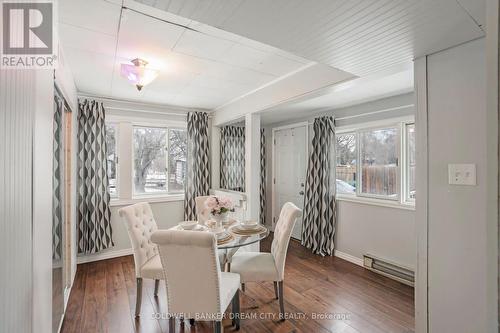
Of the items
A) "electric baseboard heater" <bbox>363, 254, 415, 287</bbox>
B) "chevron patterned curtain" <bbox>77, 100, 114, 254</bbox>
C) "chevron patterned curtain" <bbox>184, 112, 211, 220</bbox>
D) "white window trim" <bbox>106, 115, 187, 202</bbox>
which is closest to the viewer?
"electric baseboard heater" <bbox>363, 254, 415, 287</bbox>

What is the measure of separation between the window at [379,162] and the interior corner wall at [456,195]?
5.35 feet

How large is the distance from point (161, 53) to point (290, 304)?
2.65 m

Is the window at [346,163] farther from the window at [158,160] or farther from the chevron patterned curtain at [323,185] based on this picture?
the window at [158,160]

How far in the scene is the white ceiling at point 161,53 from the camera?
162 cm

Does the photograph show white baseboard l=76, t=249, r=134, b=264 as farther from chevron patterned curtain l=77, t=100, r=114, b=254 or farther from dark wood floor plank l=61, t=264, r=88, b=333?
dark wood floor plank l=61, t=264, r=88, b=333

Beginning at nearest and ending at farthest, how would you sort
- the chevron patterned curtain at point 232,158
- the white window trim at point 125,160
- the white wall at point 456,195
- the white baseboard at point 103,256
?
1. the white wall at point 456,195
2. the white baseboard at point 103,256
3. the white window trim at point 125,160
4. the chevron patterned curtain at point 232,158

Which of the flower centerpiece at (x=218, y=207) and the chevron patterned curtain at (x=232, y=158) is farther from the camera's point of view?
the chevron patterned curtain at (x=232, y=158)

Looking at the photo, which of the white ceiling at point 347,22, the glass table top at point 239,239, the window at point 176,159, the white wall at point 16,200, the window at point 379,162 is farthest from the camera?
the window at point 176,159

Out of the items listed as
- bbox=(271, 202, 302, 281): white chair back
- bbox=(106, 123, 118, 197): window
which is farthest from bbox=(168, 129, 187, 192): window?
bbox=(271, 202, 302, 281): white chair back

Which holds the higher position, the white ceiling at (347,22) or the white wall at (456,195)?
the white ceiling at (347,22)

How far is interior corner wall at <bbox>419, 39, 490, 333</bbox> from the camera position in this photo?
1.44m

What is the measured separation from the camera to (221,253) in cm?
Result: 254

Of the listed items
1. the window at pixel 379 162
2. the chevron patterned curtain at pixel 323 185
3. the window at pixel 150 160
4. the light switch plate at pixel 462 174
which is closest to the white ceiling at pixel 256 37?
the window at pixel 379 162

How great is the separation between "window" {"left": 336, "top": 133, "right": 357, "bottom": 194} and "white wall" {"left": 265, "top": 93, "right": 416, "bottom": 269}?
235 millimetres
